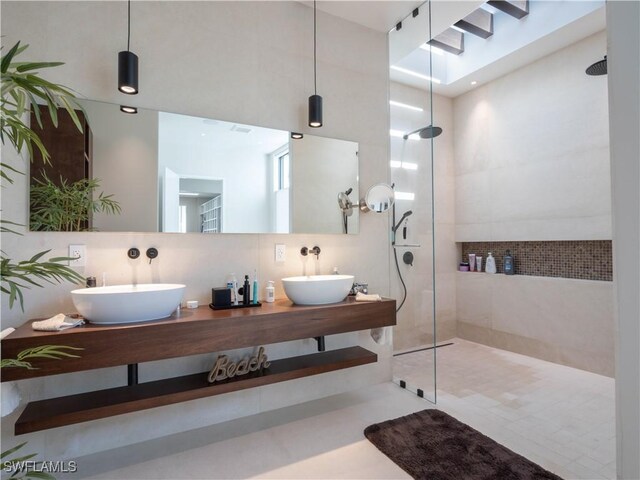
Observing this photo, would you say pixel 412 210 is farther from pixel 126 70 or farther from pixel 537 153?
pixel 126 70

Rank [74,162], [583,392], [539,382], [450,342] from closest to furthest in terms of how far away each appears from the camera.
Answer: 1. [74,162]
2. [583,392]
3. [539,382]
4. [450,342]

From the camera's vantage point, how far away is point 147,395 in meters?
1.84

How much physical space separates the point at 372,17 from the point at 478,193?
235 centimetres

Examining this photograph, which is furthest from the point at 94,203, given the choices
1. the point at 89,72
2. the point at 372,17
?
the point at 372,17

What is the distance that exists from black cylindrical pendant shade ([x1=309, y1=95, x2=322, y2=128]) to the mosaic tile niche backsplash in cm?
277

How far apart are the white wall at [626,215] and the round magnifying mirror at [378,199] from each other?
1951 millimetres

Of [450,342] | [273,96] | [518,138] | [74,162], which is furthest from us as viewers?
[450,342]

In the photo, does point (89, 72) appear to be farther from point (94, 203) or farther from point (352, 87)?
point (352, 87)

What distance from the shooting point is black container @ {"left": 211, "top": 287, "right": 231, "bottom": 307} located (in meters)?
2.11

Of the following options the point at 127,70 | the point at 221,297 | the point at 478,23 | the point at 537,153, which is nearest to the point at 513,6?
the point at 478,23

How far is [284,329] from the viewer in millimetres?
2006

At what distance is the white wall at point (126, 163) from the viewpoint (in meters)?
2.02

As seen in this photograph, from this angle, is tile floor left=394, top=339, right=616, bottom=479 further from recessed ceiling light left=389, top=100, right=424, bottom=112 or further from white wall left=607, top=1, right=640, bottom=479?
recessed ceiling light left=389, top=100, right=424, bottom=112

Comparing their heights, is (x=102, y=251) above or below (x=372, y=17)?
below
